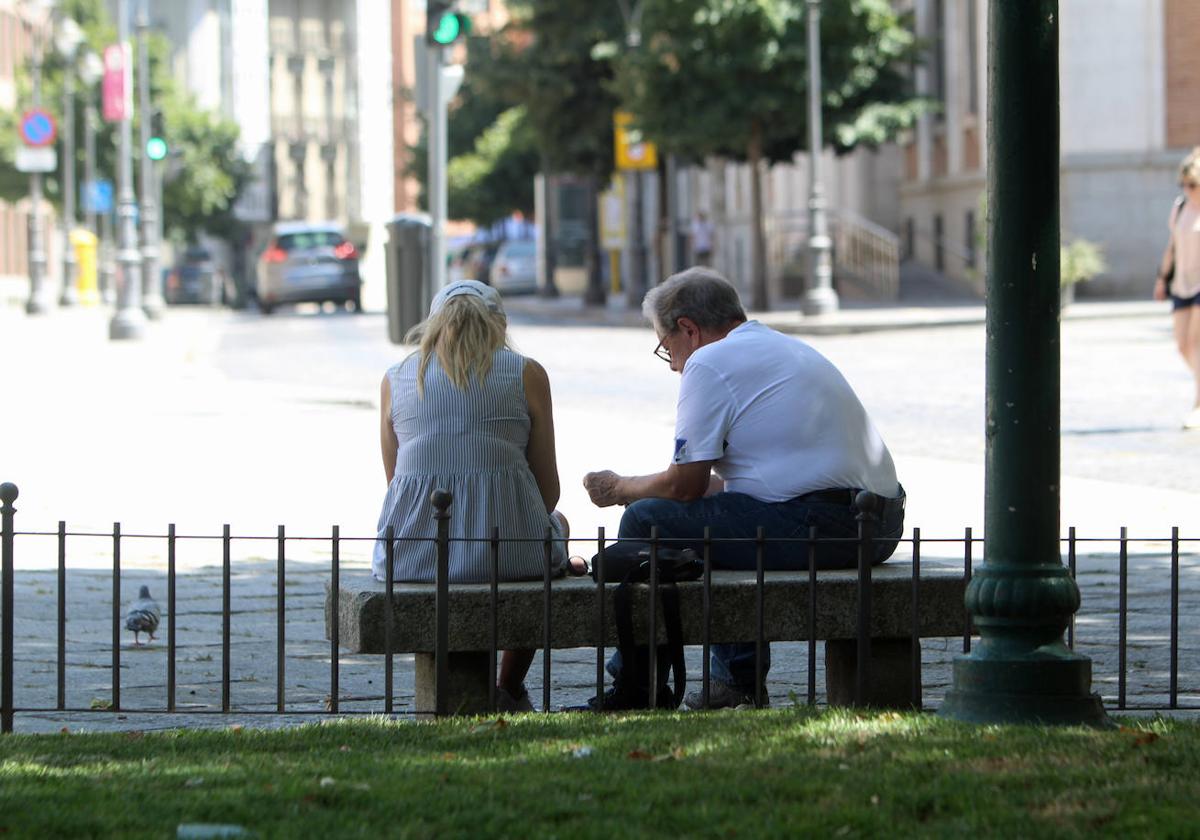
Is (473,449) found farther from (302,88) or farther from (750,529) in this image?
(302,88)

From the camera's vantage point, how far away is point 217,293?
2408 inches

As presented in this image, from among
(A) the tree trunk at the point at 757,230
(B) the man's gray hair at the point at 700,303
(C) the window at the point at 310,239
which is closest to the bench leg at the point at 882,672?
(B) the man's gray hair at the point at 700,303

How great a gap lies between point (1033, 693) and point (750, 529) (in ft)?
3.63

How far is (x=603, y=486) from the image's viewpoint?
256 inches

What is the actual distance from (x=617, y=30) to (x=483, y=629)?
3945 centimetres

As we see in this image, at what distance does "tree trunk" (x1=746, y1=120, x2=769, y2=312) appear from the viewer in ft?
121

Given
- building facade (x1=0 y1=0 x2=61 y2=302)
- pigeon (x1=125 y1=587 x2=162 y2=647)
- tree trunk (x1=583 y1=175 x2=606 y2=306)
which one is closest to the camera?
pigeon (x1=125 y1=587 x2=162 y2=647)

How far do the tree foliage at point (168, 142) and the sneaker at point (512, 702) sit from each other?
4997 cm

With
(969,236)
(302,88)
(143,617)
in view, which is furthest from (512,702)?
(302,88)

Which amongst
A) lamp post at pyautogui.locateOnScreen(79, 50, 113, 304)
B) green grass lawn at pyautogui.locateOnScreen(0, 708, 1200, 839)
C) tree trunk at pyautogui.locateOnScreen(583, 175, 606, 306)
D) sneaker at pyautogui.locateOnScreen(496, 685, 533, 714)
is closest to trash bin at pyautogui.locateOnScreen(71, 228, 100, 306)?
lamp post at pyautogui.locateOnScreen(79, 50, 113, 304)

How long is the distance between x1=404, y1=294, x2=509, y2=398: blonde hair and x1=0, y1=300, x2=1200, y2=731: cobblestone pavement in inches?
41.0

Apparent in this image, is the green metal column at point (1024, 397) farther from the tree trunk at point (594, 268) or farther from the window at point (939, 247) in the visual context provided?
the tree trunk at point (594, 268)

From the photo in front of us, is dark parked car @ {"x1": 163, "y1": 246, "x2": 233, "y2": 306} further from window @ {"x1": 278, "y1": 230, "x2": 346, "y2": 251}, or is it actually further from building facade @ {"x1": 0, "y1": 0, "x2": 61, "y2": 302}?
window @ {"x1": 278, "y1": 230, "x2": 346, "y2": 251}

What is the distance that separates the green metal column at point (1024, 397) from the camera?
5152 mm
